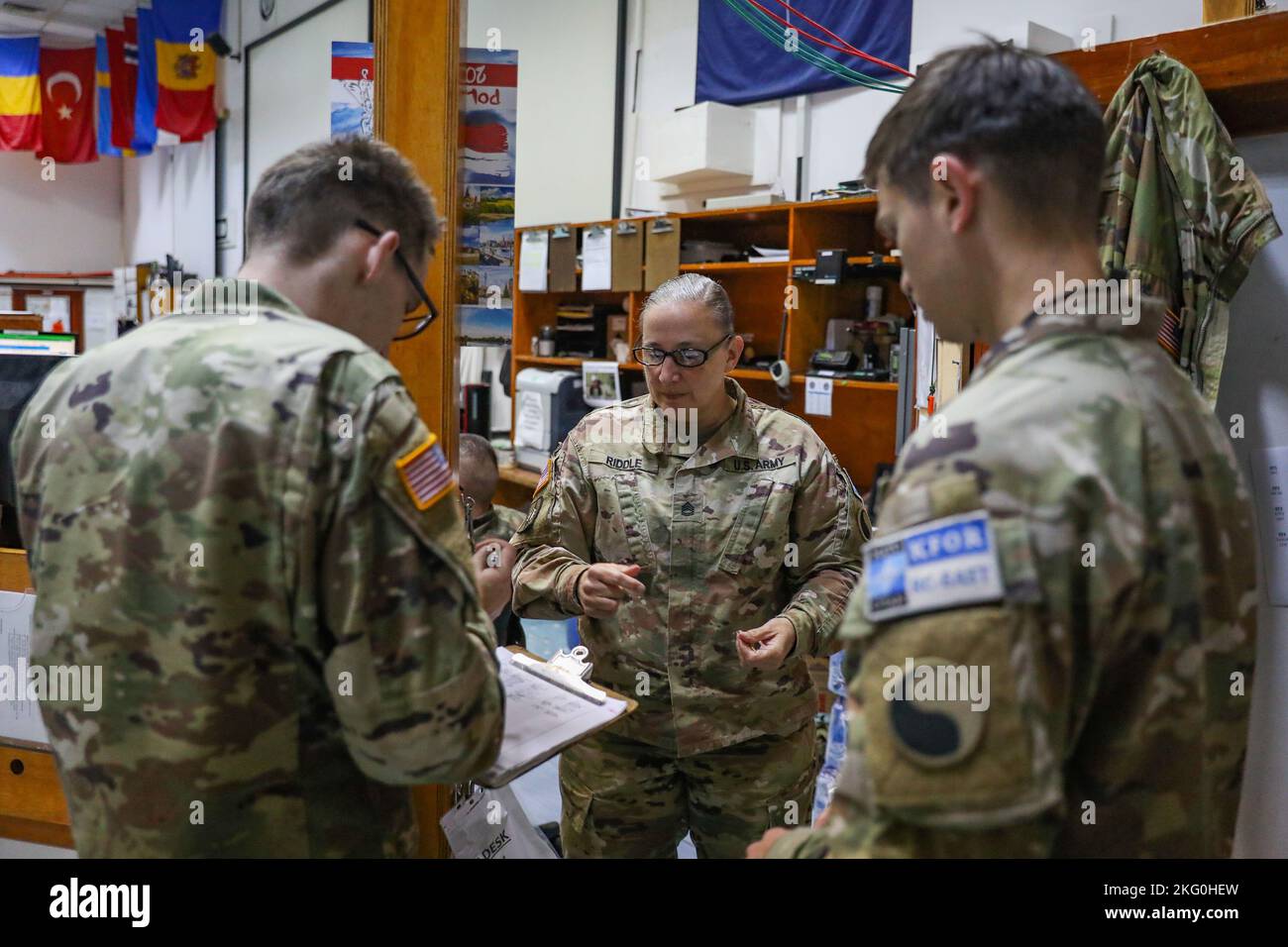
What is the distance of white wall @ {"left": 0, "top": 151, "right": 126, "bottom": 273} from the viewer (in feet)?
35.3

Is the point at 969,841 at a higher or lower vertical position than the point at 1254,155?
lower

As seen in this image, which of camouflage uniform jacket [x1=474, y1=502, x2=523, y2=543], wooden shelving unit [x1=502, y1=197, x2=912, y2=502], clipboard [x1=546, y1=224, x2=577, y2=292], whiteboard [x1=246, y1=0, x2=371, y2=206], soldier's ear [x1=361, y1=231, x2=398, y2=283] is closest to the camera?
soldier's ear [x1=361, y1=231, x2=398, y2=283]

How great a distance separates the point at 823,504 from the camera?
6.86 feet

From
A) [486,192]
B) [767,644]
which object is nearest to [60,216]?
[486,192]

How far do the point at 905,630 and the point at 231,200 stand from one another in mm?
9826

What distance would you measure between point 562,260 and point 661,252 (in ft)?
3.28

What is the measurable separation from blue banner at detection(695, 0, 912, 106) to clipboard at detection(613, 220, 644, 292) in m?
0.99

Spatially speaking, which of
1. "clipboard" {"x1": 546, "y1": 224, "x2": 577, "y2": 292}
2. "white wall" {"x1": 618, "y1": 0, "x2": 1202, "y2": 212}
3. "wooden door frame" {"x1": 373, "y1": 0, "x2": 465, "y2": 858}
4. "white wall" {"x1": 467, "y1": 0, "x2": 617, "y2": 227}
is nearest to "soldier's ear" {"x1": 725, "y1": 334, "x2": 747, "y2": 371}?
"wooden door frame" {"x1": 373, "y1": 0, "x2": 465, "y2": 858}

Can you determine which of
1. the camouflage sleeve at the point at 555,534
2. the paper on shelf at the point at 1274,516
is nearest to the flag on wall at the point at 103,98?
the camouflage sleeve at the point at 555,534

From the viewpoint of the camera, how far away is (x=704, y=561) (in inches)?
81.5

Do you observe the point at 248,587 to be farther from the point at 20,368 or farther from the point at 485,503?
the point at 485,503

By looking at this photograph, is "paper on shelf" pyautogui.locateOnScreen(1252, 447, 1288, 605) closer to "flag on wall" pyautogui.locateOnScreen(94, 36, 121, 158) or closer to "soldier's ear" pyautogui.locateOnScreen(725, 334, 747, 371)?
"soldier's ear" pyautogui.locateOnScreen(725, 334, 747, 371)

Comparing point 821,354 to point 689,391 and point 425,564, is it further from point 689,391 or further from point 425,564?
point 425,564
